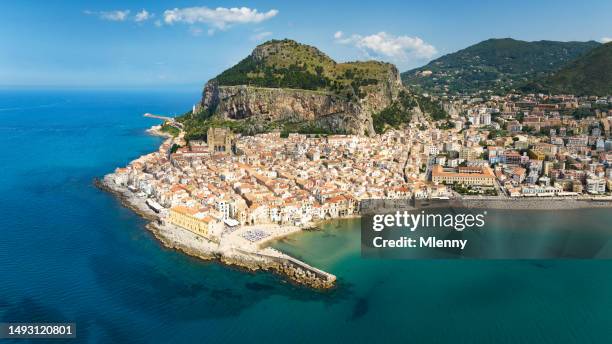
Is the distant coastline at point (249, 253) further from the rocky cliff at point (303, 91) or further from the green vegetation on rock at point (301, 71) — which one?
the green vegetation on rock at point (301, 71)

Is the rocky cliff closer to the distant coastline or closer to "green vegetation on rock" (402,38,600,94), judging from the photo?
the distant coastline

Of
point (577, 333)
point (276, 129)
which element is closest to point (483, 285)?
point (577, 333)

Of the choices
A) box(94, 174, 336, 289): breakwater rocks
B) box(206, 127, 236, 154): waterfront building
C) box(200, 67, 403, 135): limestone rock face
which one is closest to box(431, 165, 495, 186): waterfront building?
box(200, 67, 403, 135): limestone rock face

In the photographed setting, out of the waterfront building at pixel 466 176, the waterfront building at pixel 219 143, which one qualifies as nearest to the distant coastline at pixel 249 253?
the waterfront building at pixel 466 176

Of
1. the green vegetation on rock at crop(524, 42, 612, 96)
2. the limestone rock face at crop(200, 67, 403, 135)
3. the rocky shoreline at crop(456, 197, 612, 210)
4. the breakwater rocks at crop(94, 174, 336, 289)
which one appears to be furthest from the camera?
the green vegetation on rock at crop(524, 42, 612, 96)

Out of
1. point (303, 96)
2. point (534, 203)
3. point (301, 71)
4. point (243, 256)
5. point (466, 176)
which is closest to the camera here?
point (243, 256)

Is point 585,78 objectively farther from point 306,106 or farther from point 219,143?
point 219,143

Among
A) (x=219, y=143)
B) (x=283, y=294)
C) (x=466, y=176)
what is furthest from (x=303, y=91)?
(x=283, y=294)

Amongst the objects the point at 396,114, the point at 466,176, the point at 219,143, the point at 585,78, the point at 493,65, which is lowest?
the point at 466,176
